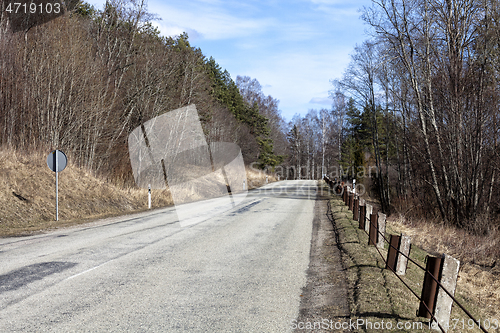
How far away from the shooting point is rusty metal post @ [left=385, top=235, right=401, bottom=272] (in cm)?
708

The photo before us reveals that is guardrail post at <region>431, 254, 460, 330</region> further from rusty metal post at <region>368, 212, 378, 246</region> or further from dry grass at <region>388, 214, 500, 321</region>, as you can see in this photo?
rusty metal post at <region>368, 212, 378, 246</region>

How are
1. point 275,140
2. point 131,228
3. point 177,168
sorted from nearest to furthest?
point 131,228 → point 177,168 → point 275,140

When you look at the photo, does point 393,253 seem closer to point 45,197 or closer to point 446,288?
point 446,288

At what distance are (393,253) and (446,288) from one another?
8.22ft

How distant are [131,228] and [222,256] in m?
4.91

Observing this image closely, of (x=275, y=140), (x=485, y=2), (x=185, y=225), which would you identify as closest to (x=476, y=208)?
(x=485, y=2)

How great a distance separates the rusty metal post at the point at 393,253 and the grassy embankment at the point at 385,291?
5.0 inches

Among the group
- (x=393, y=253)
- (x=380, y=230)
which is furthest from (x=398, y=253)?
(x=380, y=230)

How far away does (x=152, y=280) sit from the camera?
6.35m

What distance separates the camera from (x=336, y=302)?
5.55 meters

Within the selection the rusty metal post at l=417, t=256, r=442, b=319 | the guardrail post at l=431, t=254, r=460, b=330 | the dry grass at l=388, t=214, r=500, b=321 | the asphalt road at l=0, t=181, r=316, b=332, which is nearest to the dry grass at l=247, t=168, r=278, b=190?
the dry grass at l=388, t=214, r=500, b=321

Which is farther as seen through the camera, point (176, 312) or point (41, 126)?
point (41, 126)

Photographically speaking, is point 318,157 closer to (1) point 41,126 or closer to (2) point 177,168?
(2) point 177,168

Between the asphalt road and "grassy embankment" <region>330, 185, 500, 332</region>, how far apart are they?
0.90m
